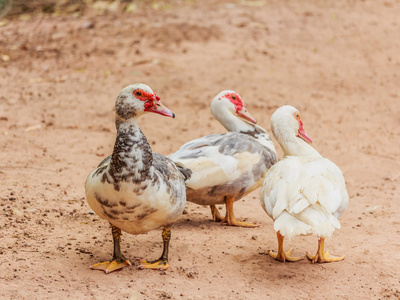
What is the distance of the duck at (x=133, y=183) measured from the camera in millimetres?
4035

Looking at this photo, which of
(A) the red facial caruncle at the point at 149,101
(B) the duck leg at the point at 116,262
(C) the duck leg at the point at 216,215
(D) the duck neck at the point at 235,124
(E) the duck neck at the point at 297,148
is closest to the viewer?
(A) the red facial caruncle at the point at 149,101

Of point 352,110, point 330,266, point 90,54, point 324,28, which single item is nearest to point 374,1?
point 324,28

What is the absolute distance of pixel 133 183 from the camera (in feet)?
13.2

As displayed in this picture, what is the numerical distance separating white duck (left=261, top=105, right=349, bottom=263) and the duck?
784 mm

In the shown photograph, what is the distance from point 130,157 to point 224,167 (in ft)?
5.30

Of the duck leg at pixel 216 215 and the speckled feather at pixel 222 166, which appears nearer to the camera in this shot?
the speckled feather at pixel 222 166

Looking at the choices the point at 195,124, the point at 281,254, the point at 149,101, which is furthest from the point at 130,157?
the point at 195,124

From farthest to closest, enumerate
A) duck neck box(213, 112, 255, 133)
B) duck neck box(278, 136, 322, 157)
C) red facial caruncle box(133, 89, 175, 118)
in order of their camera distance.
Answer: duck neck box(213, 112, 255, 133), duck neck box(278, 136, 322, 157), red facial caruncle box(133, 89, 175, 118)

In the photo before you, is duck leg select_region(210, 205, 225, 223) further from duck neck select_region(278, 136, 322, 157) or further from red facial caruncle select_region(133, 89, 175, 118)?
red facial caruncle select_region(133, 89, 175, 118)

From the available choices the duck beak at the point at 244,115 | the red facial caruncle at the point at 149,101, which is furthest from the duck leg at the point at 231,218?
the red facial caruncle at the point at 149,101

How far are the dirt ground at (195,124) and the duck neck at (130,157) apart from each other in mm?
799

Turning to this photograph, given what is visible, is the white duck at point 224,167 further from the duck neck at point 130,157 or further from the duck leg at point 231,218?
the duck neck at point 130,157

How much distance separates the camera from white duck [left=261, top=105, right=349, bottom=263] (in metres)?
4.12

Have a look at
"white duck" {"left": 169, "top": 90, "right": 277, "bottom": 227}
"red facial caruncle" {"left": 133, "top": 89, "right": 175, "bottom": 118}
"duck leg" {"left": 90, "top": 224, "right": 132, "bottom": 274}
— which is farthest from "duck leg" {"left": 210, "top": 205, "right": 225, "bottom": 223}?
"red facial caruncle" {"left": 133, "top": 89, "right": 175, "bottom": 118}
